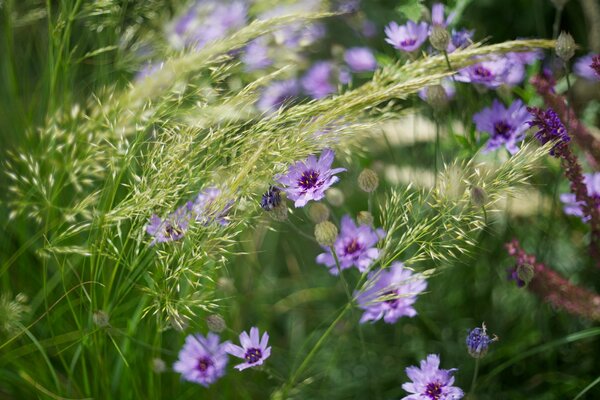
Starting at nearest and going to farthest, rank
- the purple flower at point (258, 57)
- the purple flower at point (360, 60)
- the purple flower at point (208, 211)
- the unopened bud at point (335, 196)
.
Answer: the purple flower at point (208, 211), the unopened bud at point (335, 196), the purple flower at point (258, 57), the purple flower at point (360, 60)

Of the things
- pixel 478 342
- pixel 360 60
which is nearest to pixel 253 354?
pixel 478 342

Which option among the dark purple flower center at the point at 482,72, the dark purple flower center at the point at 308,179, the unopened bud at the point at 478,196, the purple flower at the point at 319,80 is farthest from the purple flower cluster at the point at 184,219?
the purple flower at the point at 319,80

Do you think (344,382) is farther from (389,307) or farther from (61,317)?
(61,317)

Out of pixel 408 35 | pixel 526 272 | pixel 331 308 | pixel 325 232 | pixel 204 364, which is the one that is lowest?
pixel 331 308

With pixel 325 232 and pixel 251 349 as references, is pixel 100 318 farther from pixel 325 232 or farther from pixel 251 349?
pixel 325 232

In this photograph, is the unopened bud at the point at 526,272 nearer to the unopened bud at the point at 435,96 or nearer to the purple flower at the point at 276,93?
the unopened bud at the point at 435,96

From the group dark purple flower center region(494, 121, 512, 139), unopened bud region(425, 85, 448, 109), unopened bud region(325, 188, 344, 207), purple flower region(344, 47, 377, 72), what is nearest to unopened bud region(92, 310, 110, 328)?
unopened bud region(325, 188, 344, 207)

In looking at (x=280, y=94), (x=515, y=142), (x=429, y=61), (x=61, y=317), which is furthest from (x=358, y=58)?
(x=61, y=317)
